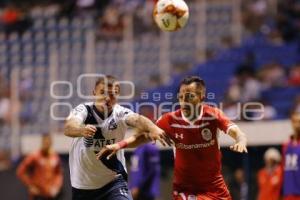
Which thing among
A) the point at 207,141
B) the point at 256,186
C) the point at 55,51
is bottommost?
the point at 256,186

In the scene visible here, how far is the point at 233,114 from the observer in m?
18.0

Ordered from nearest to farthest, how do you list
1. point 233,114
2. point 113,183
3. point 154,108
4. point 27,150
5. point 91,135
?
point 91,135 → point 113,183 → point 154,108 → point 233,114 → point 27,150

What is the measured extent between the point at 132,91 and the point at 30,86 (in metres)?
2.80

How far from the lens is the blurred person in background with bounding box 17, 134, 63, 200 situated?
1694 centimetres

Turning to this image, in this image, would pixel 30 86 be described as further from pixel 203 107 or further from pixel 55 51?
pixel 203 107

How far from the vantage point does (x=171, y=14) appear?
37.7 feet

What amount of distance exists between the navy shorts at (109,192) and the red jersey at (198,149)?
67cm

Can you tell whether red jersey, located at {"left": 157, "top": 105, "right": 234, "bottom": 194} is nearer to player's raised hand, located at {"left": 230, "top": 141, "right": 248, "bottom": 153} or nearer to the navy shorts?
player's raised hand, located at {"left": 230, "top": 141, "right": 248, "bottom": 153}

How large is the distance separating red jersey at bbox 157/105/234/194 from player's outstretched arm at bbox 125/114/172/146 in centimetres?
33

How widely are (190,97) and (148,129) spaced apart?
0.70 metres

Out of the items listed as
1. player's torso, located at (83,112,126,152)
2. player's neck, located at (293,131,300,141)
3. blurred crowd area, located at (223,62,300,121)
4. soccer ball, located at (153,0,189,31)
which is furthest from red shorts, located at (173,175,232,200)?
blurred crowd area, located at (223,62,300,121)

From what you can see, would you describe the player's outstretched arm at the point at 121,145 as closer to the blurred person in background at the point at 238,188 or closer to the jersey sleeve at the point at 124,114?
the jersey sleeve at the point at 124,114

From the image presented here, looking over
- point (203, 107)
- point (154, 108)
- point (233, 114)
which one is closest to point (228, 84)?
point (233, 114)

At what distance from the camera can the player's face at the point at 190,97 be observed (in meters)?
9.50
